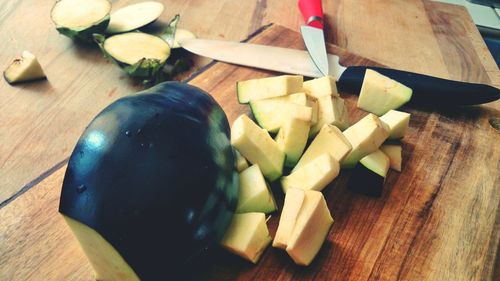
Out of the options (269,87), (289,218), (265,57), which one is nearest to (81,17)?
(265,57)

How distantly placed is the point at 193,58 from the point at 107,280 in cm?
98

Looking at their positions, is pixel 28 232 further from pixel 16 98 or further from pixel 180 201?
pixel 16 98

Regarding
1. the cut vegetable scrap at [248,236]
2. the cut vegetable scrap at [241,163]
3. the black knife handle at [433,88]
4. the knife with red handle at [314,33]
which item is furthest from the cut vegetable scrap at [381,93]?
the cut vegetable scrap at [248,236]

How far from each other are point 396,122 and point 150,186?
0.75 meters

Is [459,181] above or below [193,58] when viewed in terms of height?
below

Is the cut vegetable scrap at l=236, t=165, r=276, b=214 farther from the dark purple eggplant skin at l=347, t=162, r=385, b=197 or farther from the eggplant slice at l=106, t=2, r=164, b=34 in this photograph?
the eggplant slice at l=106, t=2, r=164, b=34

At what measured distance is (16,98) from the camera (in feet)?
4.71

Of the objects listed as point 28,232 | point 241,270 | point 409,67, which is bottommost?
point 409,67

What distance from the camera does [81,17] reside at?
162 cm

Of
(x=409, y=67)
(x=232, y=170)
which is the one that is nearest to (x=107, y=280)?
(x=232, y=170)

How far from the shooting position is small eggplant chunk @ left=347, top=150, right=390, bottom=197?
1.08 m

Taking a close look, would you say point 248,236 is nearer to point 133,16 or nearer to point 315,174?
point 315,174

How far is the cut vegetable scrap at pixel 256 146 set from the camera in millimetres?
1034

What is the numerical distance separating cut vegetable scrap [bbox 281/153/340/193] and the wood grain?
2.36 ft
